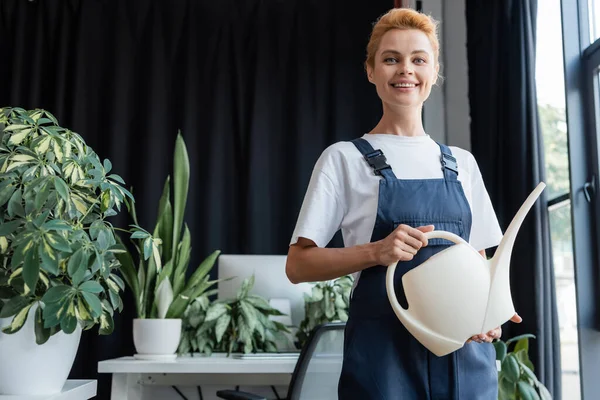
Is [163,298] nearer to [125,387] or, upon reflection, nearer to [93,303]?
[125,387]

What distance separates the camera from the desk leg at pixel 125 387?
2299 millimetres

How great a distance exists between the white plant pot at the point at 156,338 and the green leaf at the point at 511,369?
131 centimetres

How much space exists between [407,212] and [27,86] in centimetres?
416

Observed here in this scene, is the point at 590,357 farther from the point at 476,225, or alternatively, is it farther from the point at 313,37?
the point at 313,37

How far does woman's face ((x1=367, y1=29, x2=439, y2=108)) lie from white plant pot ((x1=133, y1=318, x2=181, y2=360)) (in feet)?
5.21

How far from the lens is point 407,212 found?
1.10m

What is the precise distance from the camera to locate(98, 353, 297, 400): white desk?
2248 millimetres

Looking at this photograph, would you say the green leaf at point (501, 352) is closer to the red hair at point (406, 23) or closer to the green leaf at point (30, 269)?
the red hair at point (406, 23)

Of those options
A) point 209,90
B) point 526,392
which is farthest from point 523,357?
point 209,90

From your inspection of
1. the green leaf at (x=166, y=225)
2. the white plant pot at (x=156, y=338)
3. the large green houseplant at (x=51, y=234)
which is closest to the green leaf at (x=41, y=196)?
the large green houseplant at (x=51, y=234)

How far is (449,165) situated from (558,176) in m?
2.24

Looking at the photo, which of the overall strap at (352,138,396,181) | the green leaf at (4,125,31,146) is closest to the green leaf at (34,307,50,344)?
the green leaf at (4,125,31,146)

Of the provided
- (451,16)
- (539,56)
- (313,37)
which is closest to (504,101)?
(539,56)

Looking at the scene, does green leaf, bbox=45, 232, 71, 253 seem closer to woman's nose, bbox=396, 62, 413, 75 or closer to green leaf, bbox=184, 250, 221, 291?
woman's nose, bbox=396, 62, 413, 75
